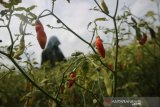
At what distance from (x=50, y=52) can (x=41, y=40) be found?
345 inches

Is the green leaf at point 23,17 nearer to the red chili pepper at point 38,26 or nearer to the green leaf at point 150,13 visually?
the red chili pepper at point 38,26

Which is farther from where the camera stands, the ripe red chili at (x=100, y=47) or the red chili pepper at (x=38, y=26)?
the ripe red chili at (x=100, y=47)

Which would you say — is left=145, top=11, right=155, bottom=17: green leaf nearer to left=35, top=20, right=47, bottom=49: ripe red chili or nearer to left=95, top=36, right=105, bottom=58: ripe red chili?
left=95, top=36, right=105, bottom=58: ripe red chili

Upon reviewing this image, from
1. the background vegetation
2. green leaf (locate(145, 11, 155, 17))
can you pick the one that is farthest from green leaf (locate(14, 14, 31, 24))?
green leaf (locate(145, 11, 155, 17))

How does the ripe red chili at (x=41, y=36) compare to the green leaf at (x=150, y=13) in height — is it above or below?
above

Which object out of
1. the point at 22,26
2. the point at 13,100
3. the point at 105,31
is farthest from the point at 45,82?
the point at 13,100

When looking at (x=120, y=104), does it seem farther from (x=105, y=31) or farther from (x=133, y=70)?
(x=133, y=70)

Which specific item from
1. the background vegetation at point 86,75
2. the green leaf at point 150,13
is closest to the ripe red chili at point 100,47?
the background vegetation at point 86,75

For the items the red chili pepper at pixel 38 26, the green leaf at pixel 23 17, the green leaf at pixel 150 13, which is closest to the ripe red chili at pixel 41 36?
the red chili pepper at pixel 38 26

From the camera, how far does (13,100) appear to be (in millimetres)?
5355

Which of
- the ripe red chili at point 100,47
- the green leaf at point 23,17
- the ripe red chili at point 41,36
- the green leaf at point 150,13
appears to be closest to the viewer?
the ripe red chili at point 41,36

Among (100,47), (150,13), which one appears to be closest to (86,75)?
(100,47)

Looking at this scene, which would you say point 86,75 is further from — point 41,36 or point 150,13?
point 150,13

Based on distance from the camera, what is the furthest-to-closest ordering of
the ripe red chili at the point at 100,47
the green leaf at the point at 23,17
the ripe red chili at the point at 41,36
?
1. the ripe red chili at the point at 100,47
2. the green leaf at the point at 23,17
3. the ripe red chili at the point at 41,36
